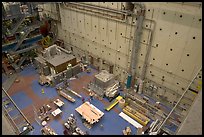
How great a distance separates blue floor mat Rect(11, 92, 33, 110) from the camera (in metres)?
9.56

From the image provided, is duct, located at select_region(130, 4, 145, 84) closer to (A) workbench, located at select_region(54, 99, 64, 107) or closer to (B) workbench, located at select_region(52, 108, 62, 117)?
(A) workbench, located at select_region(54, 99, 64, 107)

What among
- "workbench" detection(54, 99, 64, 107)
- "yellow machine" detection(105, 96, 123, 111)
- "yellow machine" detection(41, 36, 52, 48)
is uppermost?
"yellow machine" detection(41, 36, 52, 48)

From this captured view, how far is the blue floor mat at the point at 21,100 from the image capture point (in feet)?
31.4

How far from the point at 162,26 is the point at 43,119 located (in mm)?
7798

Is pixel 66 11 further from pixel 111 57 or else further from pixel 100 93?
pixel 100 93

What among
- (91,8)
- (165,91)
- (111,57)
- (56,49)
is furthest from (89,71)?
(165,91)

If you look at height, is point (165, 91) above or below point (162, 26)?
below

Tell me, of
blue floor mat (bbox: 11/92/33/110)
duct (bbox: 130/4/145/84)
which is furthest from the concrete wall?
blue floor mat (bbox: 11/92/33/110)

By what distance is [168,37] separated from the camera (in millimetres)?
8023

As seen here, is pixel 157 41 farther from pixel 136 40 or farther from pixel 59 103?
pixel 59 103

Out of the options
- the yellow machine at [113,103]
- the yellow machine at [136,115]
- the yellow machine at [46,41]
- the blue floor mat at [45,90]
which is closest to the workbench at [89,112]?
the yellow machine at [113,103]

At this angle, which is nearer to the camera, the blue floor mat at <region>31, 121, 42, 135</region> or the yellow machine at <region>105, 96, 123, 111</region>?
the blue floor mat at <region>31, 121, 42, 135</region>

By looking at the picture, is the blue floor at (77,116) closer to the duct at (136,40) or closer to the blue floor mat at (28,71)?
the blue floor mat at (28,71)

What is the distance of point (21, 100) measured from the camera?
9.91 meters
